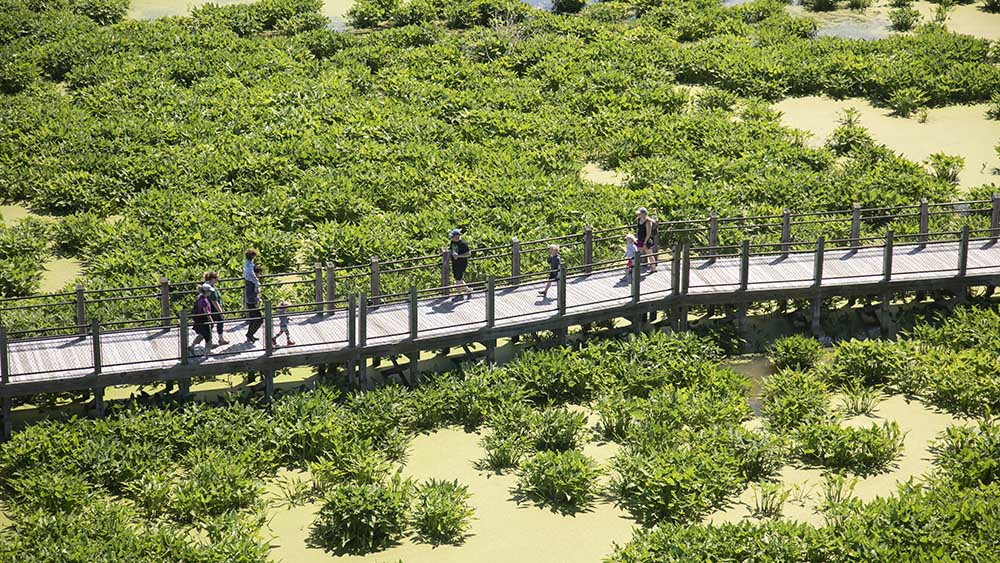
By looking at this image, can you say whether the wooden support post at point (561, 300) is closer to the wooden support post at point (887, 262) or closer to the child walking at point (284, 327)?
the child walking at point (284, 327)

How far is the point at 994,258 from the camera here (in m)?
31.4

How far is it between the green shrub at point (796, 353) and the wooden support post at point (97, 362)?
1279 cm

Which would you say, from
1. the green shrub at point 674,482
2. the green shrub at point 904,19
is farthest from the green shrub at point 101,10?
the green shrub at point 674,482

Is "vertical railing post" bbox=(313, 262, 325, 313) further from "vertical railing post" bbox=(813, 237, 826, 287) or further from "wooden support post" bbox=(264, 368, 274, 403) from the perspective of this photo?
"vertical railing post" bbox=(813, 237, 826, 287)

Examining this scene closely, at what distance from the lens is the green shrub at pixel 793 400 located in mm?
26906

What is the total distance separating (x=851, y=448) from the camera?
25.6 metres

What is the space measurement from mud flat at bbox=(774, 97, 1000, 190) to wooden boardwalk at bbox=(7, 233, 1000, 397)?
9699 mm

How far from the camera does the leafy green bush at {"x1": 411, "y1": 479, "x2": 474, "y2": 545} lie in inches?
927

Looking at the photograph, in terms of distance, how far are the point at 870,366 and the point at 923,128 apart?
57.4 feet

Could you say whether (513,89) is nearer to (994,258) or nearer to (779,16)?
(779,16)

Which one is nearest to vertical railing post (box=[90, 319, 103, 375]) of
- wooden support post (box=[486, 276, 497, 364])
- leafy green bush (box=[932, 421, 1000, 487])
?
wooden support post (box=[486, 276, 497, 364])

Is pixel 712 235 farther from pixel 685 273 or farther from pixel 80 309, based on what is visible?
pixel 80 309

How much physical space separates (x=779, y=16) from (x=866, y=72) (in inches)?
304

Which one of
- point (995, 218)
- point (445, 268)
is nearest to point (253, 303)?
point (445, 268)
